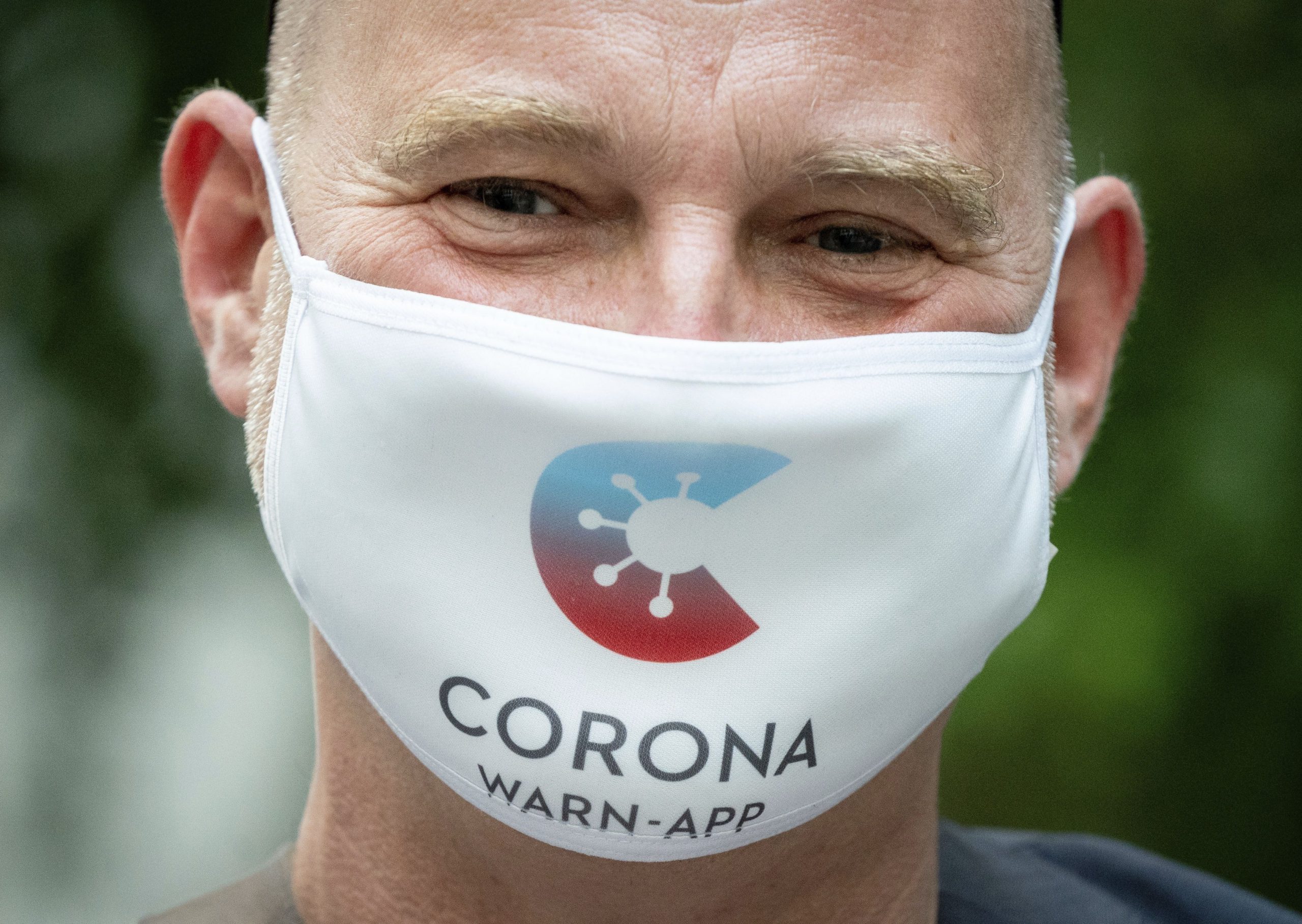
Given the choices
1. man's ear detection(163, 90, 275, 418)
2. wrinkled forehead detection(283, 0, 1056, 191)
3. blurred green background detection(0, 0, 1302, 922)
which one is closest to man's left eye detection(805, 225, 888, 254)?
wrinkled forehead detection(283, 0, 1056, 191)

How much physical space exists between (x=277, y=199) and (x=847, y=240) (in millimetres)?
893

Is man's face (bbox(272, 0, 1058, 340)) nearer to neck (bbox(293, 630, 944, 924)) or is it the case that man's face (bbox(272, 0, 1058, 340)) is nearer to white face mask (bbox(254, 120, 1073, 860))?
white face mask (bbox(254, 120, 1073, 860))

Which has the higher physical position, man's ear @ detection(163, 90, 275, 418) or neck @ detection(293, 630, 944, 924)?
man's ear @ detection(163, 90, 275, 418)

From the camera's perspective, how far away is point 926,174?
212 cm

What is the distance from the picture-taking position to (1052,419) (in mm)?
2420

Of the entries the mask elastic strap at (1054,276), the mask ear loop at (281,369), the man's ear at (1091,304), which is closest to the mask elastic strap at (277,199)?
the mask ear loop at (281,369)

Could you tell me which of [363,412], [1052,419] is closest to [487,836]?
[363,412]

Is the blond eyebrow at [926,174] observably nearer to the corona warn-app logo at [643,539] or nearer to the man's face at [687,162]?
the man's face at [687,162]

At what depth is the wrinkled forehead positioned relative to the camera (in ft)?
6.54

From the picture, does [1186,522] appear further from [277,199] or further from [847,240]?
[277,199]

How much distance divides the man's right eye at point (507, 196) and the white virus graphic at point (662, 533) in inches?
18.2

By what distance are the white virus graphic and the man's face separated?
218 mm

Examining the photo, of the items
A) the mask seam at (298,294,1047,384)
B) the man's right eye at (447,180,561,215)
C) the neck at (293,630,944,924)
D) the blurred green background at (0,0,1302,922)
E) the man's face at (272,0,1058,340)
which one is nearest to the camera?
the mask seam at (298,294,1047,384)

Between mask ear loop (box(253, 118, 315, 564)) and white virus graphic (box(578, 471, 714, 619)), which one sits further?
mask ear loop (box(253, 118, 315, 564))
